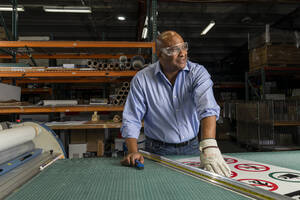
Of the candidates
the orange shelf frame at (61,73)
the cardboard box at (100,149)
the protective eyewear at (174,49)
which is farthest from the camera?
the cardboard box at (100,149)

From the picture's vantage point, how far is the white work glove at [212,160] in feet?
3.72

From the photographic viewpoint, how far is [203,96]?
5.24 feet

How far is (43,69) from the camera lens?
3.75 m

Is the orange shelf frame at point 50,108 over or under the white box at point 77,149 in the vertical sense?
over

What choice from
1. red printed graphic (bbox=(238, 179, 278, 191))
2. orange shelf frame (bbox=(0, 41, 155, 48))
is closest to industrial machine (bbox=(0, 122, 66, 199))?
red printed graphic (bbox=(238, 179, 278, 191))

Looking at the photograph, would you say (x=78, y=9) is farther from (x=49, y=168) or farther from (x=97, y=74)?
(x=49, y=168)

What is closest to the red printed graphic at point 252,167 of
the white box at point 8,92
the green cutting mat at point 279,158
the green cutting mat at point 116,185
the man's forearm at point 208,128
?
the green cutting mat at point 279,158

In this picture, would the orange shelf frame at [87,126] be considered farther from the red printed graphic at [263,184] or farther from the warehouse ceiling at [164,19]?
the warehouse ceiling at [164,19]

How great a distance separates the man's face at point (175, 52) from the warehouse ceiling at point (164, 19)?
532 cm

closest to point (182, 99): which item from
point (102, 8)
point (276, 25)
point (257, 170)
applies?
point (257, 170)

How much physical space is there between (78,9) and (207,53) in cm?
920

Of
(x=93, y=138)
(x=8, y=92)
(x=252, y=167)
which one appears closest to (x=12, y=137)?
(x=252, y=167)

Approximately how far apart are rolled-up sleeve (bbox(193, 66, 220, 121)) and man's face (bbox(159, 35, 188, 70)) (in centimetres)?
17

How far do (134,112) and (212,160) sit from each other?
0.82m
